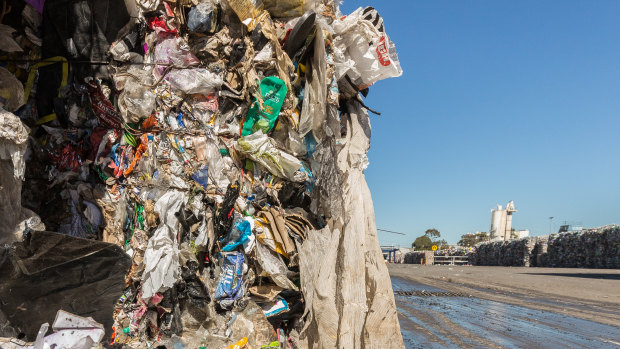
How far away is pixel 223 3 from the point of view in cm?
273

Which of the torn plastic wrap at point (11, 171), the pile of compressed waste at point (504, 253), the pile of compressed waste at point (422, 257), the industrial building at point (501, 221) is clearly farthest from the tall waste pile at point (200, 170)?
the industrial building at point (501, 221)

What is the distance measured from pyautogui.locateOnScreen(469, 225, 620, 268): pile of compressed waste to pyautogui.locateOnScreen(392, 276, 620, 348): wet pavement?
1511cm

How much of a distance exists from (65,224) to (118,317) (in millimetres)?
621

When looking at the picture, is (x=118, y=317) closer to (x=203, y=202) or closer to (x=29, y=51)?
(x=203, y=202)

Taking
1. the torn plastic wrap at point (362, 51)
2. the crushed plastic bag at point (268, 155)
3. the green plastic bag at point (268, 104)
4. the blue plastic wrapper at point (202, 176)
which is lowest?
the blue plastic wrapper at point (202, 176)

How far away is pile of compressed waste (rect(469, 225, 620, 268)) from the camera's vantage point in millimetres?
18156

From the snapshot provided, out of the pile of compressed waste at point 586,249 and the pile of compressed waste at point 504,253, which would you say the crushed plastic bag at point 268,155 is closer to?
the pile of compressed waste at point 586,249

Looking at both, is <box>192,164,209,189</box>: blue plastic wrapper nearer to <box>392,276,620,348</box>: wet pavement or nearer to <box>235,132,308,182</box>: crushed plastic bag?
<box>235,132,308,182</box>: crushed plastic bag

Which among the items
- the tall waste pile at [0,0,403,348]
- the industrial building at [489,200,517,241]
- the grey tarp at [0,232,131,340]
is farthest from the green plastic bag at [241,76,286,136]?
the industrial building at [489,200,517,241]

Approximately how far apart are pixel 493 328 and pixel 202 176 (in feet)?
12.7

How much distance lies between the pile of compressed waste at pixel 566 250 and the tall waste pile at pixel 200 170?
1959 centimetres

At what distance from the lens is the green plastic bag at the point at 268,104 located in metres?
2.82

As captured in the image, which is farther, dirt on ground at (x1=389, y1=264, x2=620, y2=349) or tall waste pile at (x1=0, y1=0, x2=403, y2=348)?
dirt on ground at (x1=389, y1=264, x2=620, y2=349)

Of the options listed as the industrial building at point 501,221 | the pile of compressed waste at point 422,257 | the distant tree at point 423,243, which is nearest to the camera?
the pile of compressed waste at point 422,257
